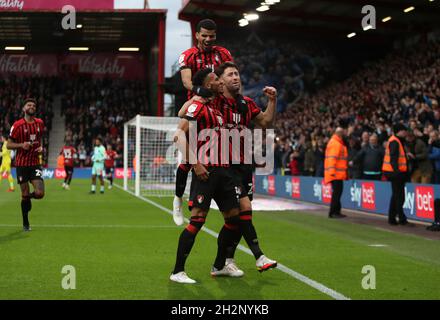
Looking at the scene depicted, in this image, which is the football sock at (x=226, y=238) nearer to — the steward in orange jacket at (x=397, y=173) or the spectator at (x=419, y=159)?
the steward in orange jacket at (x=397, y=173)

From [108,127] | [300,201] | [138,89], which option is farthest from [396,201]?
[138,89]

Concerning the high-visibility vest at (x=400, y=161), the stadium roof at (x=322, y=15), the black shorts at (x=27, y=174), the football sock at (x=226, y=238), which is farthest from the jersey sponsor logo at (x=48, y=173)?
the football sock at (x=226, y=238)

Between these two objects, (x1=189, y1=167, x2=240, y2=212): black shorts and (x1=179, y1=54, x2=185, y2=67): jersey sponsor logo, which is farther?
(x1=179, y1=54, x2=185, y2=67): jersey sponsor logo

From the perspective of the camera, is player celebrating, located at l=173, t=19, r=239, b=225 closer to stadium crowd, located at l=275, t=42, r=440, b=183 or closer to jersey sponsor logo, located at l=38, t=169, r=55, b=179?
stadium crowd, located at l=275, t=42, r=440, b=183

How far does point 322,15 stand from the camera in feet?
129

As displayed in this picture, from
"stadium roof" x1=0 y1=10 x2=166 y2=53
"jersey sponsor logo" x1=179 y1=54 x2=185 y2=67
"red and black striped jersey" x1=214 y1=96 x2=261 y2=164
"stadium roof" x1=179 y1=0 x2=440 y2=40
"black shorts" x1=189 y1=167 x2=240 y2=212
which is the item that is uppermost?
"stadium roof" x1=0 y1=10 x2=166 y2=53

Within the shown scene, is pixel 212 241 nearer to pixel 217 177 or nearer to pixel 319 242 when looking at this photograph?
pixel 319 242

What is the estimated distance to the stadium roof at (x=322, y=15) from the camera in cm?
3603

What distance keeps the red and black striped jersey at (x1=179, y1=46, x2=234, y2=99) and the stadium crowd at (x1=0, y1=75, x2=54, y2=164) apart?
40.1 m

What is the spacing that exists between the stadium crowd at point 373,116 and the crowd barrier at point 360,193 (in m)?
0.78

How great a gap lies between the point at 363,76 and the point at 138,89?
20.3m

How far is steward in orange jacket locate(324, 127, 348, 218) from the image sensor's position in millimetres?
16500

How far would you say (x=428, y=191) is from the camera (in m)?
15.0

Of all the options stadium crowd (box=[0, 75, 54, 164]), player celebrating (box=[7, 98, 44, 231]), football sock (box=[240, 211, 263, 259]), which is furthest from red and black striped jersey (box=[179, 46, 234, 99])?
stadium crowd (box=[0, 75, 54, 164])
